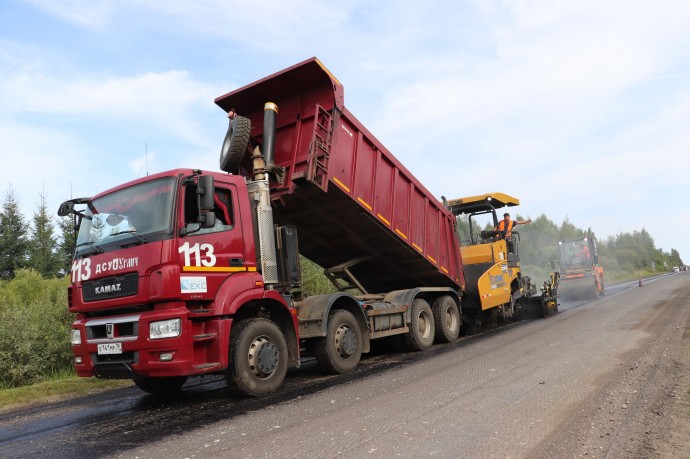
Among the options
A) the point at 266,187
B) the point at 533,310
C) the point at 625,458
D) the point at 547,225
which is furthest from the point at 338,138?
the point at 547,225

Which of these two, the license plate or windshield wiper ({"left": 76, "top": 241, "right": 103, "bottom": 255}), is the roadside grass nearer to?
the license plate

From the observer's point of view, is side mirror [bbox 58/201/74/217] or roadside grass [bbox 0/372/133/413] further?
roadside grass [bbox 0/372/133/413]

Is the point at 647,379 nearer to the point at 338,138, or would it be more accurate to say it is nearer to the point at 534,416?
the point at 534,416

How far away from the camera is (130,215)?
5.73 m

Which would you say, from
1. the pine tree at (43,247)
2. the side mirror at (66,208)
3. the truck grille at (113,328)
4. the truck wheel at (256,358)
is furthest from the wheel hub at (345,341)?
the pine tree at (43,247)

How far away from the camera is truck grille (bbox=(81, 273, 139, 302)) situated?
5324mm

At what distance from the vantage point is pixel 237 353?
5.63 metres

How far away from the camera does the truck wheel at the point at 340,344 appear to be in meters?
7.07

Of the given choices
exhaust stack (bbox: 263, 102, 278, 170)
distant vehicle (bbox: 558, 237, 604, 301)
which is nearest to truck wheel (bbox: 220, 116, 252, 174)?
exhaust stack (bbox: 263, 102, 278, 170)

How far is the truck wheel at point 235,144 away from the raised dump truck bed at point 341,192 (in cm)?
61

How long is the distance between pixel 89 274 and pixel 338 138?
3.73 meters

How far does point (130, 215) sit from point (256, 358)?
218 cm

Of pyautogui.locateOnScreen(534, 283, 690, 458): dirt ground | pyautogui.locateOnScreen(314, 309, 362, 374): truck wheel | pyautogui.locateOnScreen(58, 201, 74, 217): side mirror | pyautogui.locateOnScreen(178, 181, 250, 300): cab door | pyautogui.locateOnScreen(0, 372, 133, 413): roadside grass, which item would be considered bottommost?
pyautogui.locateOnScreen(534, 283, 690, 458): dirt ground

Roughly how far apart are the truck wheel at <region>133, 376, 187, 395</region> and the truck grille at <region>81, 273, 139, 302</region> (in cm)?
141
